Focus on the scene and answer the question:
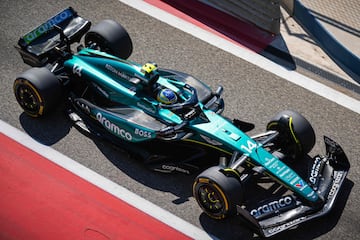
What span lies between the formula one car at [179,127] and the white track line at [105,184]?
36 centimetres

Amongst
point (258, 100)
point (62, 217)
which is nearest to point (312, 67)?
point (258, 100)

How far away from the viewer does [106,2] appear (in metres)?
12.5

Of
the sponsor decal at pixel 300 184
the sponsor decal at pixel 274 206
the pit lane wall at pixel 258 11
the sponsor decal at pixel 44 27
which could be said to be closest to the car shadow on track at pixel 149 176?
the sponsor decal at pixel 274 206

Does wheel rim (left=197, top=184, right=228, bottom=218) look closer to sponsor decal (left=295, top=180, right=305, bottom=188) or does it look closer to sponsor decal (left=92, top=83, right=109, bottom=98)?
sponsor decal (left=295, top=180, right=305, bottom=188)

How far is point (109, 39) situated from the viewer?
10.3m

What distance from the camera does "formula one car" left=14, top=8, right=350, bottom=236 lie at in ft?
28.0

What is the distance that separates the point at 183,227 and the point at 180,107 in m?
1.59

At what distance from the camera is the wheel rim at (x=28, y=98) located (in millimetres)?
9609

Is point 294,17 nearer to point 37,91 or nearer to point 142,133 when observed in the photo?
point 142,133

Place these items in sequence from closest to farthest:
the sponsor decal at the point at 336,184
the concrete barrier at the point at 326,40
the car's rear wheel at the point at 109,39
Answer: the sponsor decal at the point at 336,184 → the car's rear wheel at the point at 109,39 → the concrete barrier at the point at 326,40

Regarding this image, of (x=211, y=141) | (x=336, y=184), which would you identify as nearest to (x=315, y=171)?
(x=336, y=184)

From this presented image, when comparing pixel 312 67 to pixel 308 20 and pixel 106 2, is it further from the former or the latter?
pixel 106 2

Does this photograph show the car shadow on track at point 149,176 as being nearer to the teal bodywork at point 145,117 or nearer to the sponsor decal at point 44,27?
the teal bodywork at point 145,117

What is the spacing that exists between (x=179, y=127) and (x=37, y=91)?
2118 millimetres
